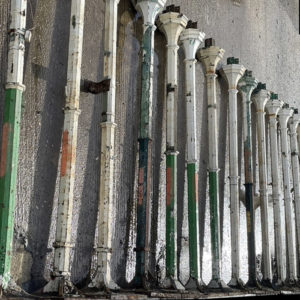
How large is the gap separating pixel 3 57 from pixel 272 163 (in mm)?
1715

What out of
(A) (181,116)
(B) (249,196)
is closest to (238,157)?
(B) (249,196)

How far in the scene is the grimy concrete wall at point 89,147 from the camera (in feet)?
4.60

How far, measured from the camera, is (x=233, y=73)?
93.7 inches

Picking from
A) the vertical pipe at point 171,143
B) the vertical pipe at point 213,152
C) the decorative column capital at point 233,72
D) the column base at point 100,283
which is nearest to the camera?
the column base at point 100,283

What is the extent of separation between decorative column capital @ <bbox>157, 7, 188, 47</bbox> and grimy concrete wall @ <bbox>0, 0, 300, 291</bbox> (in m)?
0.09

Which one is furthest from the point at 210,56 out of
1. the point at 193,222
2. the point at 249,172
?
the point at 193,222

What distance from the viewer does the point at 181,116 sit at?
210 cm

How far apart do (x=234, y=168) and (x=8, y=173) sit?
4.21 feet

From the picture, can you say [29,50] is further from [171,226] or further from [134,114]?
[171,226]

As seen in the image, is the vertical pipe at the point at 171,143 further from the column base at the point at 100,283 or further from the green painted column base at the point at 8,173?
the green painted column base at the point at 8,173

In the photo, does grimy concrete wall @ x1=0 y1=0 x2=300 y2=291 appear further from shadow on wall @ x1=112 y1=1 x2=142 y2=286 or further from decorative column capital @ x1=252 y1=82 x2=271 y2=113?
decorative column capital @ x1=252 y1=82 x2=271 y2=113

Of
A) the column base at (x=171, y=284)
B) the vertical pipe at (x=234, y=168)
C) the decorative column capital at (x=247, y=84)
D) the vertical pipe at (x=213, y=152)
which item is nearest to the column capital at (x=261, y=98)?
the decorative column capital at (x=247, y=84)

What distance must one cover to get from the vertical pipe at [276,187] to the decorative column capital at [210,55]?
636mm

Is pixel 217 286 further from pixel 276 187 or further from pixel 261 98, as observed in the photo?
pixel 261 98
